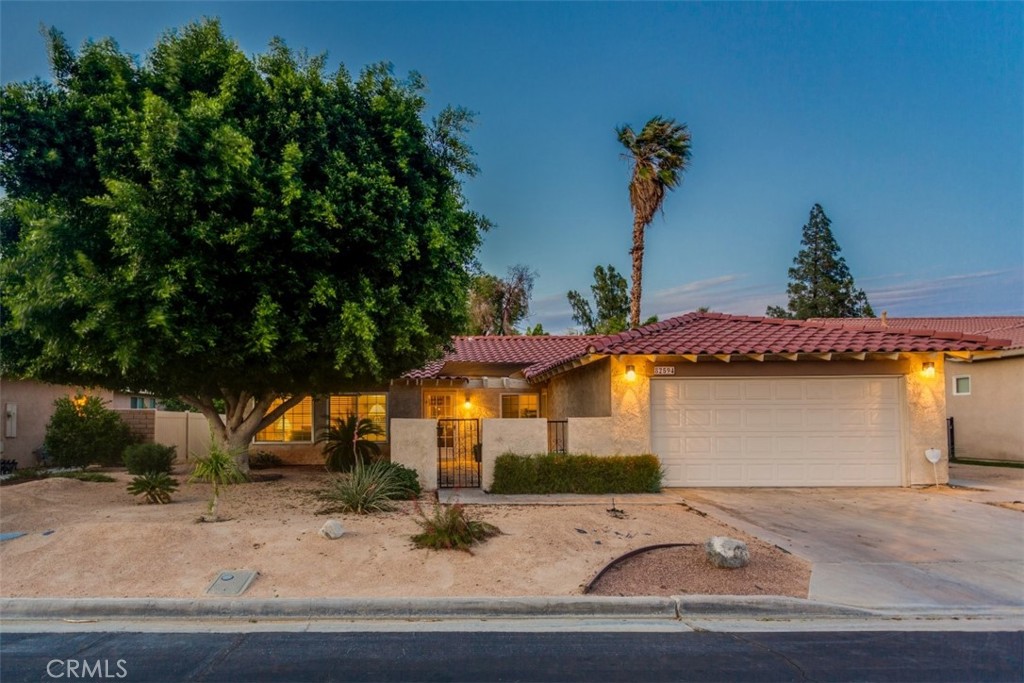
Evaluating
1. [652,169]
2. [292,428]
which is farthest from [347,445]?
[652,169]

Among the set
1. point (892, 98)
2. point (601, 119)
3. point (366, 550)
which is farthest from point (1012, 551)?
point (601, 119)

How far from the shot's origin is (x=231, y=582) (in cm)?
687

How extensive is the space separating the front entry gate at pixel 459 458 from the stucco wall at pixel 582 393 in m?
2.50

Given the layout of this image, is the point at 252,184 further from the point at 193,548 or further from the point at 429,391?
the point at 429,391

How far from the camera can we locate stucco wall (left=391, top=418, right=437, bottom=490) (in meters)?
12.8

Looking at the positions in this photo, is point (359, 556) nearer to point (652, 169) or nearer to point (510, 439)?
point (510, 439)

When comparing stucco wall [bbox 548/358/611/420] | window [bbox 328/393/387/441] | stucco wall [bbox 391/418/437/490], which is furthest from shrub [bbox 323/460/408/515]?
window [bbox 328/393/387/441]

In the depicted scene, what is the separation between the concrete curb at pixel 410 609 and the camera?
635 centimetres

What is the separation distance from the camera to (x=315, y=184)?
34.2 ft

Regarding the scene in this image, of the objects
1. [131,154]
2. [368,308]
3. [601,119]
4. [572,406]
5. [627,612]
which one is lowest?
[627,612]

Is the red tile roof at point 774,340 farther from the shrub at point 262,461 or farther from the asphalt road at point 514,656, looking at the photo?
the shrub at point 262,461

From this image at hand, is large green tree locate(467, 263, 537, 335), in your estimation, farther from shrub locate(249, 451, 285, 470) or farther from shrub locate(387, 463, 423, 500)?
shrub locate(387, 463, 423, 500)

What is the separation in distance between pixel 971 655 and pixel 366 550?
598 cm

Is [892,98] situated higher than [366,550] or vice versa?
[892,98]
